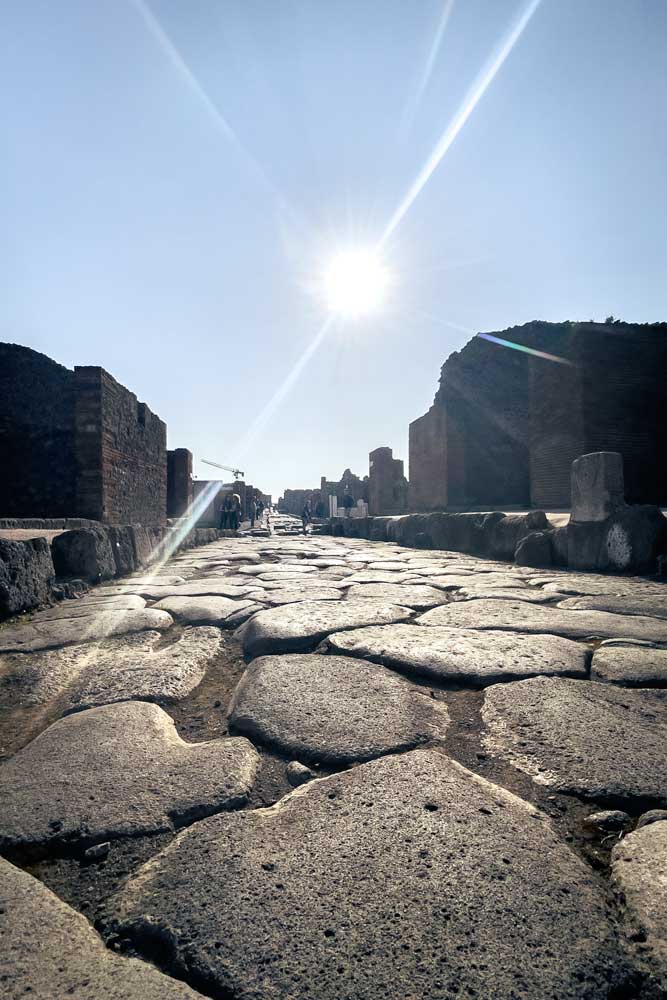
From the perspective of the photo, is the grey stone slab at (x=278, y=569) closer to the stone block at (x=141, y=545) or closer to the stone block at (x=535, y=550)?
the stone block at (x=141, y=545)

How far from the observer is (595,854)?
0.71m

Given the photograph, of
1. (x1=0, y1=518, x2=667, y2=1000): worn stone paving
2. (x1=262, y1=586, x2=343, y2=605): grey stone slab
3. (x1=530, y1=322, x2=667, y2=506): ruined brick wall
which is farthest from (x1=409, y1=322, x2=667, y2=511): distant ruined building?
(x1=0, y1=518, x2=667, y2=1000): worn stone paving

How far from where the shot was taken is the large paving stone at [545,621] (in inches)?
72.6

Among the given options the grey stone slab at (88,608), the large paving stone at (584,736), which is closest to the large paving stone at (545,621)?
the large paving stone at (584,736)

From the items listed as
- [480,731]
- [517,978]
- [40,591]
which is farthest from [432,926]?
[40,591]

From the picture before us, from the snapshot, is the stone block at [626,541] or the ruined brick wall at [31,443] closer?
the stone block at [626,541]

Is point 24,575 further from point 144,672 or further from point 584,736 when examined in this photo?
point 584,736

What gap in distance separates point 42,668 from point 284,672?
0.80 metres

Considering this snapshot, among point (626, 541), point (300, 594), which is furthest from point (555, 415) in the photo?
point (300, 594)

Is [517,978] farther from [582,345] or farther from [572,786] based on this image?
[582,345]

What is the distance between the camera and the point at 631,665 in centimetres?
146

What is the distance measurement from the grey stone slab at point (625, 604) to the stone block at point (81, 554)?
291 centimetres

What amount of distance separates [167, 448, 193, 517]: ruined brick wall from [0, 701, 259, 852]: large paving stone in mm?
12298

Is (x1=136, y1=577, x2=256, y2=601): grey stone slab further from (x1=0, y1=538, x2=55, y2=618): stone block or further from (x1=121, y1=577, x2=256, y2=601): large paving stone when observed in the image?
(x1=0, y1=538, x2=55, y2=618): stone block
